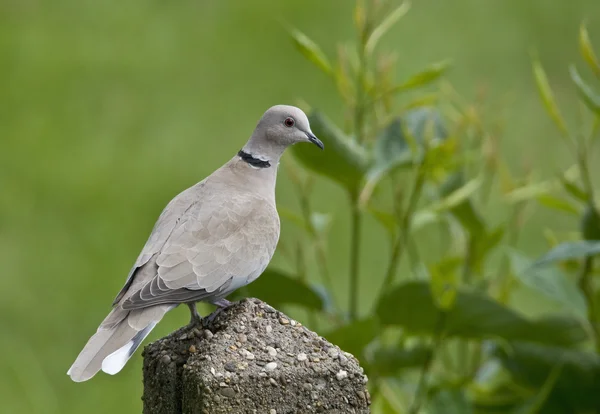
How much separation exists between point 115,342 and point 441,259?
7.29 feet

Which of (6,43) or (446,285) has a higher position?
(6,43)

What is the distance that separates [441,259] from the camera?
4.19m

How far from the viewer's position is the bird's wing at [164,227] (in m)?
2.47

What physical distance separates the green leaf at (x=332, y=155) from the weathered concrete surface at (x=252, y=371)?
1455mm

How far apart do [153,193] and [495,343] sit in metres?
3.76

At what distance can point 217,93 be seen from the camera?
867 centimetres

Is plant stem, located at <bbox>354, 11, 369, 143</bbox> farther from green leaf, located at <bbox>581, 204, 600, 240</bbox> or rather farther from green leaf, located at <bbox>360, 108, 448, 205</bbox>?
green leaf, located at <bbox>581, 204, 600, 240</bbox>

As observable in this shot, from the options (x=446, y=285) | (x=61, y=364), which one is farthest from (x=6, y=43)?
(x=446, y=285)

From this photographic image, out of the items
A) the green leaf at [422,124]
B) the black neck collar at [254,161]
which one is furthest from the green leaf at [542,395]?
the black neck collar at [254,161]

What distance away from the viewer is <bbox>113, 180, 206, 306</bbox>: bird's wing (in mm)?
2473

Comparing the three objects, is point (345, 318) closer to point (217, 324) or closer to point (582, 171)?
point (582, 171)

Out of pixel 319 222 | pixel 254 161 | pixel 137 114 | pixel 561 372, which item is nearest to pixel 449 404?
pixel 561 372

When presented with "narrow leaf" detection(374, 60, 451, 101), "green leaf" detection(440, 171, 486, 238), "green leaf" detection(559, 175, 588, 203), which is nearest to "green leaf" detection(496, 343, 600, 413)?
"green leaf" detection(440, 171, 486, 238)

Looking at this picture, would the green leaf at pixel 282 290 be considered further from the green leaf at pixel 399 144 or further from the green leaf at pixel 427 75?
the green leaf at pixel 427 75
